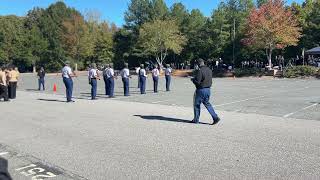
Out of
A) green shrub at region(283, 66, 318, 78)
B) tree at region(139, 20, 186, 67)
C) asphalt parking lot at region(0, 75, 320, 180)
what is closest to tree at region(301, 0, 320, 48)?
green shrub at region(283, 66, 318, 78)

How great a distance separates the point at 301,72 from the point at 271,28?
5.48 m

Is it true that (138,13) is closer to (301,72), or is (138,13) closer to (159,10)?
(159,10)

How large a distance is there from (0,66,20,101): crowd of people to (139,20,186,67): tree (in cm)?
3903

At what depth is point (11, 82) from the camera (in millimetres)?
22750

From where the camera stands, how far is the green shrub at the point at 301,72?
133 ft

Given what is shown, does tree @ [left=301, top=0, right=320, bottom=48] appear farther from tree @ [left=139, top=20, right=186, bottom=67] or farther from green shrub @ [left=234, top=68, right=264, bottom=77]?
tree @ [left=139, top=20, right=186, bottom=67]

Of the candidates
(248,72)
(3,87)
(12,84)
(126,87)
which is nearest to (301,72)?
(248,72)

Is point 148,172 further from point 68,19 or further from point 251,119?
point 68,19

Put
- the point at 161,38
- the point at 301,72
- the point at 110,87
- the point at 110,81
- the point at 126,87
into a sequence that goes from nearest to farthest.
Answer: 1. the point at 110,87
2. the point at 110,81
3. the point at 126,87
4. the point at 301,72
5. the point at 161,38

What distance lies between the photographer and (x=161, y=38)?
61875 millimetres

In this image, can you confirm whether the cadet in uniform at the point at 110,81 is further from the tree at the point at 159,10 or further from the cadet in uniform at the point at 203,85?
the tree at the point at 159,10

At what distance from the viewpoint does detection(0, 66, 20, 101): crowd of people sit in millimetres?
21366

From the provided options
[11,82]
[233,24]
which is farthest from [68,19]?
[11,82]

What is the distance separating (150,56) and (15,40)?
24330mm
